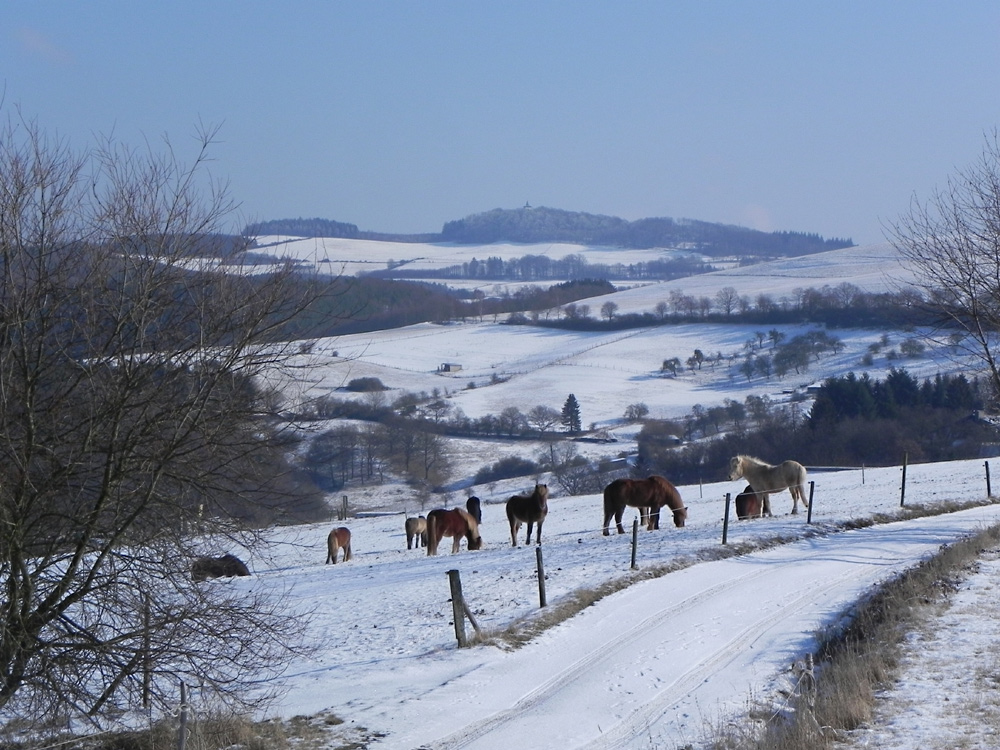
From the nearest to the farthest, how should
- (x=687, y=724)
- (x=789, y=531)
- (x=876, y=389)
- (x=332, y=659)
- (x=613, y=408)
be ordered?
1. (x=687, y=724)
2. (x=332, y=659)
3. (x=789, y=531)
4. (x=876, y=389)
5. (x=613, y=408)

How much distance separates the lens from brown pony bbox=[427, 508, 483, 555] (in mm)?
26875

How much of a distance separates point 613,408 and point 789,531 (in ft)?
199

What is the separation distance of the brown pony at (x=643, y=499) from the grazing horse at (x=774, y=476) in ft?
10.2

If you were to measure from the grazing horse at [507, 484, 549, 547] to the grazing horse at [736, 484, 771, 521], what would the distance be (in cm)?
613

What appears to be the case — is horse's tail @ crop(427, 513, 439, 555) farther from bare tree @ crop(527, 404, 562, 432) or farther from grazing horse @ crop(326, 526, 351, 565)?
bare tree @ crop(527, 404, 562, 432)

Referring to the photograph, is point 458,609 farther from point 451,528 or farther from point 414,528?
point 414,528

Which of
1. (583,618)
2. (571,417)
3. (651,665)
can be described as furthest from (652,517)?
(571,417)

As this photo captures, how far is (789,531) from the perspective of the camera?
78.3ft

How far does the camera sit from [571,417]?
78.5 meters

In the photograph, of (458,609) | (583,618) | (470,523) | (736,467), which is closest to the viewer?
(458,609)

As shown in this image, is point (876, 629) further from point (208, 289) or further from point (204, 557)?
point (208, 289)

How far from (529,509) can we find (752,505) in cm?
737

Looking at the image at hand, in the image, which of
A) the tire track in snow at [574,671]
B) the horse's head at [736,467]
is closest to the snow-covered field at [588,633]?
the tire track in snow at [574,671]

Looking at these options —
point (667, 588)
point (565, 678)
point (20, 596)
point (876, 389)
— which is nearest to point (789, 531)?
point (667, 588)
